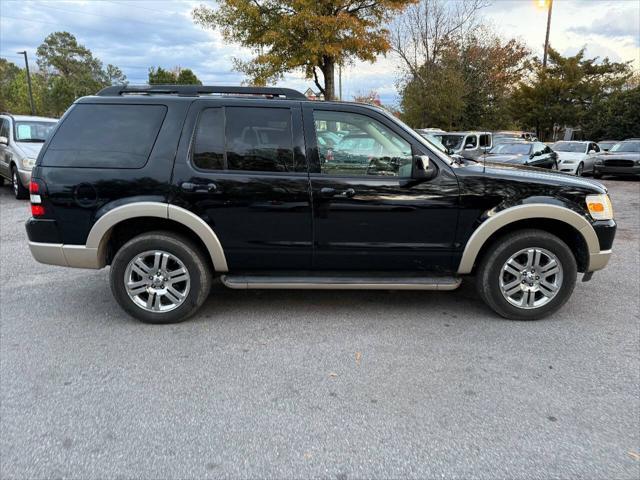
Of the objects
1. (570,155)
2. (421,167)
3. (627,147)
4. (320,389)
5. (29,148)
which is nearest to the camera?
(320,389)

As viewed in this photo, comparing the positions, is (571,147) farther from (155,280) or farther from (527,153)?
(155,280)

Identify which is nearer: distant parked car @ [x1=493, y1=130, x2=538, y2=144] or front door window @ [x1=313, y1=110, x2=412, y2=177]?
front door window @ [x1=313, y1=110, x2=412, y2=177]

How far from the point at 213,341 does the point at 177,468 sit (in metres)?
1.48

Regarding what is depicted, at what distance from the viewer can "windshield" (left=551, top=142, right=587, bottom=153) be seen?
1830 cm

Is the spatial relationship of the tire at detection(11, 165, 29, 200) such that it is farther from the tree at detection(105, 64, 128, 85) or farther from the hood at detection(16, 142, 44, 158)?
the tree at detection(105, 64, 128, 85)

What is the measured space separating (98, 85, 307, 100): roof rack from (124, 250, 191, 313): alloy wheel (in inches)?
56.7

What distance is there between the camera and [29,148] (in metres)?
10.6

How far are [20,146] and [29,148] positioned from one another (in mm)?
215

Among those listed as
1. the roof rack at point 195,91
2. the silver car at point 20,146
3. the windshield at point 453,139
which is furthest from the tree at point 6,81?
the roof rack at point 195,91

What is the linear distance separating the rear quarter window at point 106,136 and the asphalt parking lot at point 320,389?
141 centimetres

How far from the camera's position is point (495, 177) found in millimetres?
3959

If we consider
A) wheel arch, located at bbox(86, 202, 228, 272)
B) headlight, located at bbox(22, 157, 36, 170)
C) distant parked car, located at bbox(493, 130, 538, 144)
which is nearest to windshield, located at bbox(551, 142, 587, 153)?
distant parked car, located at bbox(493, 130, 538, 144)

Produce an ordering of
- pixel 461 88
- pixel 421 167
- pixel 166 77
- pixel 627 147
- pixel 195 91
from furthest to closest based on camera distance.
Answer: pixel 166 77 < pixel 461 88 < pixel 627 147 < pixel 195 91 < pixel 421 167

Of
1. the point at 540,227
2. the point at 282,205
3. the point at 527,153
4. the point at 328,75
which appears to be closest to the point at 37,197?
the point at 282,205
